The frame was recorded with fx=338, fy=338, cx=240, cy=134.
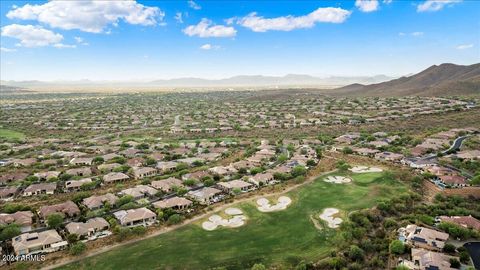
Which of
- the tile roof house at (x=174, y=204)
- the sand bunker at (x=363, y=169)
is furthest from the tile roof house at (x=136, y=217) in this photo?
the sand bunker at (x=363, y=169)

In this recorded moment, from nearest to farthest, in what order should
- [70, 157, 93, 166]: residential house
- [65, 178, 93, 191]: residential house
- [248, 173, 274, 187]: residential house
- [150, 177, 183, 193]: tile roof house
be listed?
1. [150, 177, 183, 193]: tile roof house
2. [248, 173, 274, 187]: residential house
3. [65, 178, 93, 191]: residential house
4. [70, 157, 93, 166]: residential house

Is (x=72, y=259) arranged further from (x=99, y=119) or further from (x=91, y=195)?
(x=99, y=119)

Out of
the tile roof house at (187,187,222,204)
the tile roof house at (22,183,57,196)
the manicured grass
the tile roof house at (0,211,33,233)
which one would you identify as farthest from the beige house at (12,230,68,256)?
the manicured grass

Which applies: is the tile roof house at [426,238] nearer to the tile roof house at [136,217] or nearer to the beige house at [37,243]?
the tile roof house at [136,217]

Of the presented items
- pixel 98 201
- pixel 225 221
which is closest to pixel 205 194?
pixel 225 221

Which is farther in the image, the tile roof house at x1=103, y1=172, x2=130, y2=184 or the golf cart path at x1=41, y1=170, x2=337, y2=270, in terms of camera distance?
the tile roof house at x1=103, y1=172, x2=130, y2=184

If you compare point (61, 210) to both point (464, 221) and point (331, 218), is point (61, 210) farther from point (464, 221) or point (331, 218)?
point (464, 221)

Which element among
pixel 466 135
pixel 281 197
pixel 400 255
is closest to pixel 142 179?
pixel 281 197

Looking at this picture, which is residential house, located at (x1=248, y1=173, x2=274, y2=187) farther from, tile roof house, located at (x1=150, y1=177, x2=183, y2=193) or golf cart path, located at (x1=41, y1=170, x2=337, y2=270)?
tile roof house, located at (x1=150, y1=177, x2=183, y2=193)

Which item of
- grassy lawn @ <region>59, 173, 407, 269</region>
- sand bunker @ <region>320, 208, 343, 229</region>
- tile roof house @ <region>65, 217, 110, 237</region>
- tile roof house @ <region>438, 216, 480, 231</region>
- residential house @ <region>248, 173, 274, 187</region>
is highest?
residential house @ <region>248, 173, 274, 187</region>
